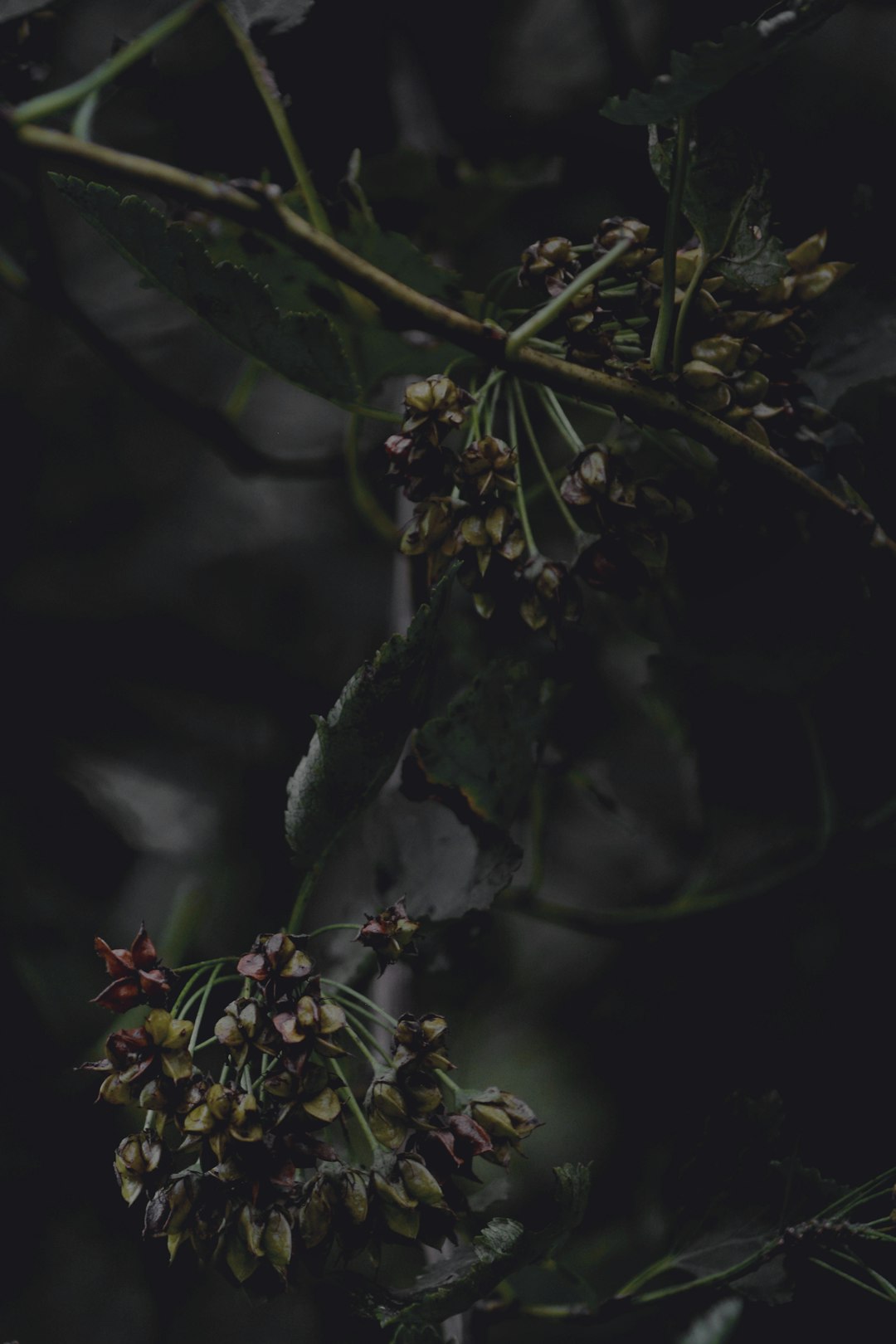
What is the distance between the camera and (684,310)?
0.29 metres

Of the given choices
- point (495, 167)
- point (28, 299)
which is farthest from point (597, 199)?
point (28, 299)

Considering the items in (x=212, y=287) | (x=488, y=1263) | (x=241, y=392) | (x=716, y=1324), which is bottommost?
(x=716, y=1324)

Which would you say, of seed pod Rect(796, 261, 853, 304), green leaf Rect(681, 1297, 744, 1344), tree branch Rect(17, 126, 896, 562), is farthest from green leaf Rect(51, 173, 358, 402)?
green leaf Rect(681, 1297, 744, 1344)

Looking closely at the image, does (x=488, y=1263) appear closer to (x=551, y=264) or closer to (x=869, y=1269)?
(x=869, y=1269)

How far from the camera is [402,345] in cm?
42

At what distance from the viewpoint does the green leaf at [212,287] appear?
297 mm

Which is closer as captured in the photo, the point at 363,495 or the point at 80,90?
the point at 80,90

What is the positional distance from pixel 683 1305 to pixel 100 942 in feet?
0.92

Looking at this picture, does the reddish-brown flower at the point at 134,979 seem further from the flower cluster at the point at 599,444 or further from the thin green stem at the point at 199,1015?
the flower cluster at the point at 599,444

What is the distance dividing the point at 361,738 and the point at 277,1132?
111 millimetres

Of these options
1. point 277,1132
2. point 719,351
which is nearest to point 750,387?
point 719,351

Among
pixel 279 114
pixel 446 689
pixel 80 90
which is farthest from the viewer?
pixel 446 689

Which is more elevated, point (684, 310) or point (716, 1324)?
point (684, 310)

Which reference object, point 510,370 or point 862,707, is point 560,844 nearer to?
point 862,707
